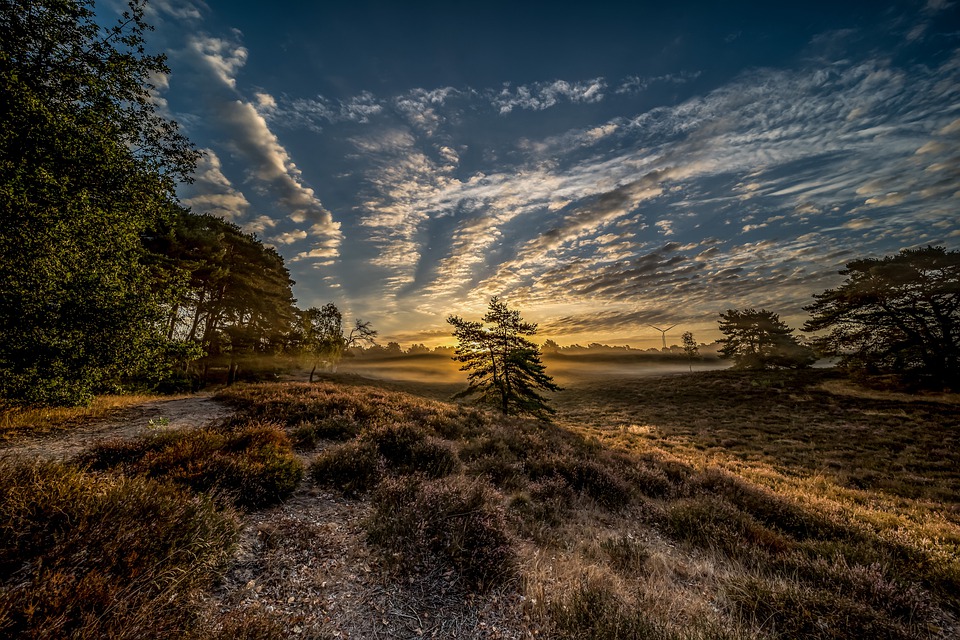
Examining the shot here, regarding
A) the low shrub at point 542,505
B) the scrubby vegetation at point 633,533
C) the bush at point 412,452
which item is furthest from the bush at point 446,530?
the bush at point 412,452

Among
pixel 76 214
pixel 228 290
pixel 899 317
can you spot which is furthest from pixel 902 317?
pixel 228 290

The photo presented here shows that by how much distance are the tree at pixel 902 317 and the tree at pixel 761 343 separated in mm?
26170

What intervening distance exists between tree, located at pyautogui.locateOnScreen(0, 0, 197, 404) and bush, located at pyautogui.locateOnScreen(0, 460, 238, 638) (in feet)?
17.4

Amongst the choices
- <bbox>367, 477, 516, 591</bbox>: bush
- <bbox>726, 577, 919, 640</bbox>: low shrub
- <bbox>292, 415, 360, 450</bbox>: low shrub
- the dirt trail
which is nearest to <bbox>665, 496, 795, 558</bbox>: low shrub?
<bbox>726, 577, 919, 640</bbox>: low shrub

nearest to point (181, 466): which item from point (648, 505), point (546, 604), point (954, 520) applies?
point (546, 604)

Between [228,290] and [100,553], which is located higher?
[228,290]

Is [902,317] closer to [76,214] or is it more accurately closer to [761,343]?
[761,343]

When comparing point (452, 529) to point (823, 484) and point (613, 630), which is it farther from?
point (823, 484)

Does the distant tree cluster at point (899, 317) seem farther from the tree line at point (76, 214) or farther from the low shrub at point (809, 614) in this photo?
the tree line at point (76, 214)

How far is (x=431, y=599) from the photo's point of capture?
3.97m

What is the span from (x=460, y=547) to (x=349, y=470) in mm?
3265

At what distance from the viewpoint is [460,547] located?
15.0 ft

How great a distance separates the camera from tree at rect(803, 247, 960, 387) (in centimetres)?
2203

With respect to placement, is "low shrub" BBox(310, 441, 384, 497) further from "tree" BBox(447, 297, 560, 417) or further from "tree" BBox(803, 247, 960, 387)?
"tree" BBox(803, 247, 960, 387)
